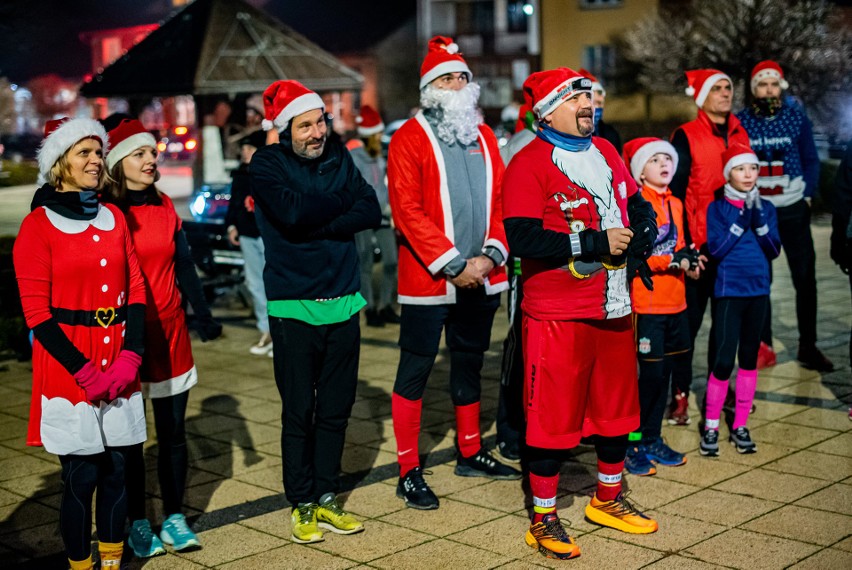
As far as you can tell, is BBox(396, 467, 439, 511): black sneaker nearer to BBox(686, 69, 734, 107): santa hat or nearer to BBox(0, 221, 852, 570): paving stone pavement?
BBox(0, 221, 852, 570): paving stone pavement

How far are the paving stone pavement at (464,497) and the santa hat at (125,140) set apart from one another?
6.17 ft

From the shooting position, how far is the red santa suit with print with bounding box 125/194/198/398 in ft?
18.2

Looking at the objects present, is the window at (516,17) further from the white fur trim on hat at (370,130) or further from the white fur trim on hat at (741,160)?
the white fur trim on hat at (741,160)

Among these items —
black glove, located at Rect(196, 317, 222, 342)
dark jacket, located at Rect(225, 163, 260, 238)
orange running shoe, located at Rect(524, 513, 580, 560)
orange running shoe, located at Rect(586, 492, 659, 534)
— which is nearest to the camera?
orange running shoe, located at Rect(524, 513, 580, 560)

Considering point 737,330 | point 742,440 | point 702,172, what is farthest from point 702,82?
point 742,440

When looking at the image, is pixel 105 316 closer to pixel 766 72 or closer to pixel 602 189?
pixel 602 189

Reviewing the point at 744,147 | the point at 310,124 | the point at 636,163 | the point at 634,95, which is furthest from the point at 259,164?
the point at 634,95

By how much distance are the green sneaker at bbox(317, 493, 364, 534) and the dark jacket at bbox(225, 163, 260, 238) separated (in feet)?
14.6

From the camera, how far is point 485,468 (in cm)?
660

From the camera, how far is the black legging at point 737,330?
22.8ft

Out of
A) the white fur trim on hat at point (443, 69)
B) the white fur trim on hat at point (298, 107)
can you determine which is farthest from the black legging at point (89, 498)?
the white fur trim on hat at point (443, 69)

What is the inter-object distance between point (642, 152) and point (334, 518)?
272 cm

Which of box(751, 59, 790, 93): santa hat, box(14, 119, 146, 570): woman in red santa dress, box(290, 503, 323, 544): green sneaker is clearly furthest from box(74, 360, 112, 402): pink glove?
box(751, 59, 790, 93): santa hat

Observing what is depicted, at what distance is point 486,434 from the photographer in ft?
24.8
